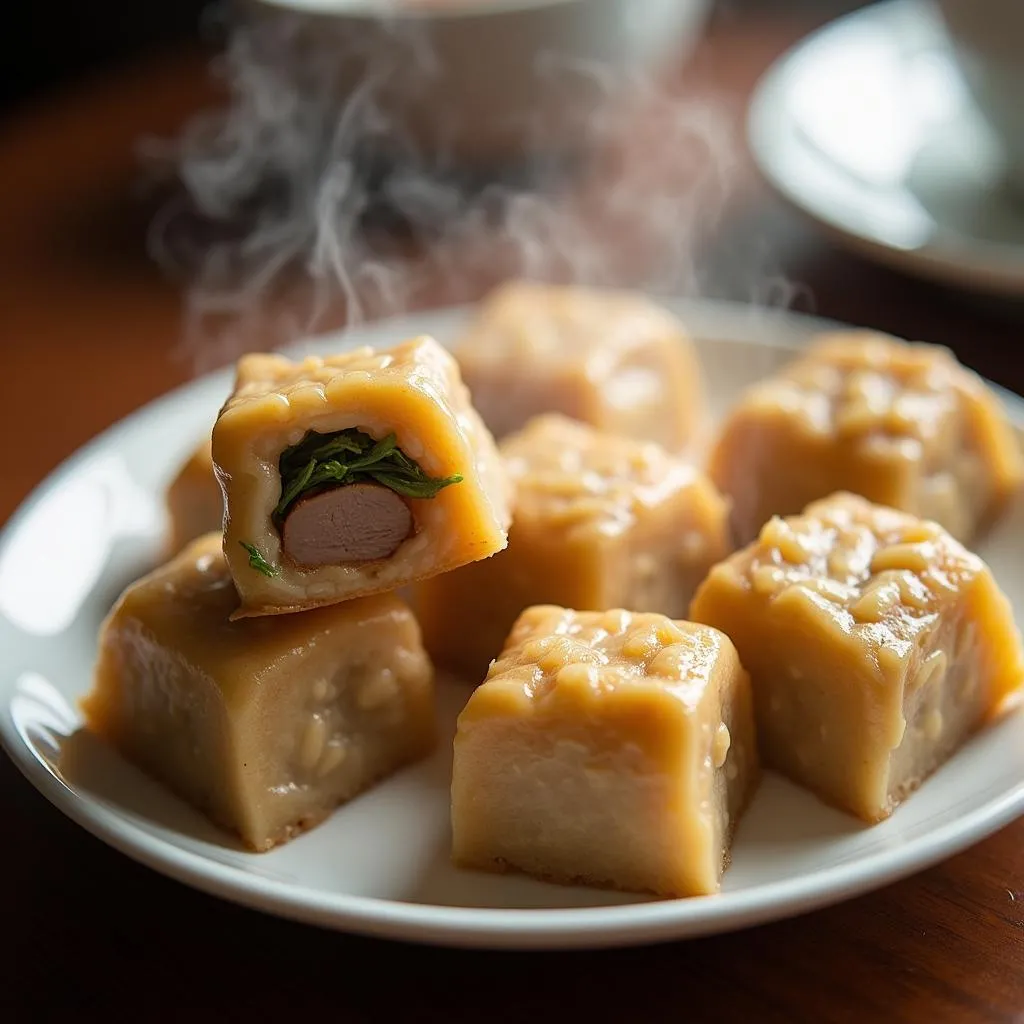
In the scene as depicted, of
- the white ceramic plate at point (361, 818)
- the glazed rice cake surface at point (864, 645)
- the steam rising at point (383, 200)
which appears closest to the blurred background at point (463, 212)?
the steam rising at point (383, 200)

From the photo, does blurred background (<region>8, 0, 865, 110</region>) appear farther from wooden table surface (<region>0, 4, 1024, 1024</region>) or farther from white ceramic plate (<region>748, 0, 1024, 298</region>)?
wooden table surface (<region>0, 4, 1024, 1024</region>)

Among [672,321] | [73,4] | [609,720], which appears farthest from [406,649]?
[73,4]

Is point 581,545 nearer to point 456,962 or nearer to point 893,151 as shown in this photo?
point 456,962

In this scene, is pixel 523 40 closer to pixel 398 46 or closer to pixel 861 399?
pixel 398 46

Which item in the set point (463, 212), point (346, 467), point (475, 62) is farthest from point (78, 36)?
point (346, 467)

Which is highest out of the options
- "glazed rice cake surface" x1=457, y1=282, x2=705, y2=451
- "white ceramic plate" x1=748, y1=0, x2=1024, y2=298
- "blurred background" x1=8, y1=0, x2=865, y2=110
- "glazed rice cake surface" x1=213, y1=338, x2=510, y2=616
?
"glazed rice cake surface" x1=213, y1=338, x2=510, y2=616

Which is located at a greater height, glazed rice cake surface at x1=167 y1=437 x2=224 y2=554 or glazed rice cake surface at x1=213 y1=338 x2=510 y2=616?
glazed rice cake surface at x1=213 y1=338 x2=510 y2=616

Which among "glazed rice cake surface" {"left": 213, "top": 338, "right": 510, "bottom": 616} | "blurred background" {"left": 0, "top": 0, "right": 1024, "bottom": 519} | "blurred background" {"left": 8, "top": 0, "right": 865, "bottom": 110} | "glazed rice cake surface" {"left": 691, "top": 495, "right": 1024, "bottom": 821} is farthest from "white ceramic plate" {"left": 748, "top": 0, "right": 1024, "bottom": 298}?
"blurred background" {"left": 8, "top": 0, "right": 865, "bottom": 110}
